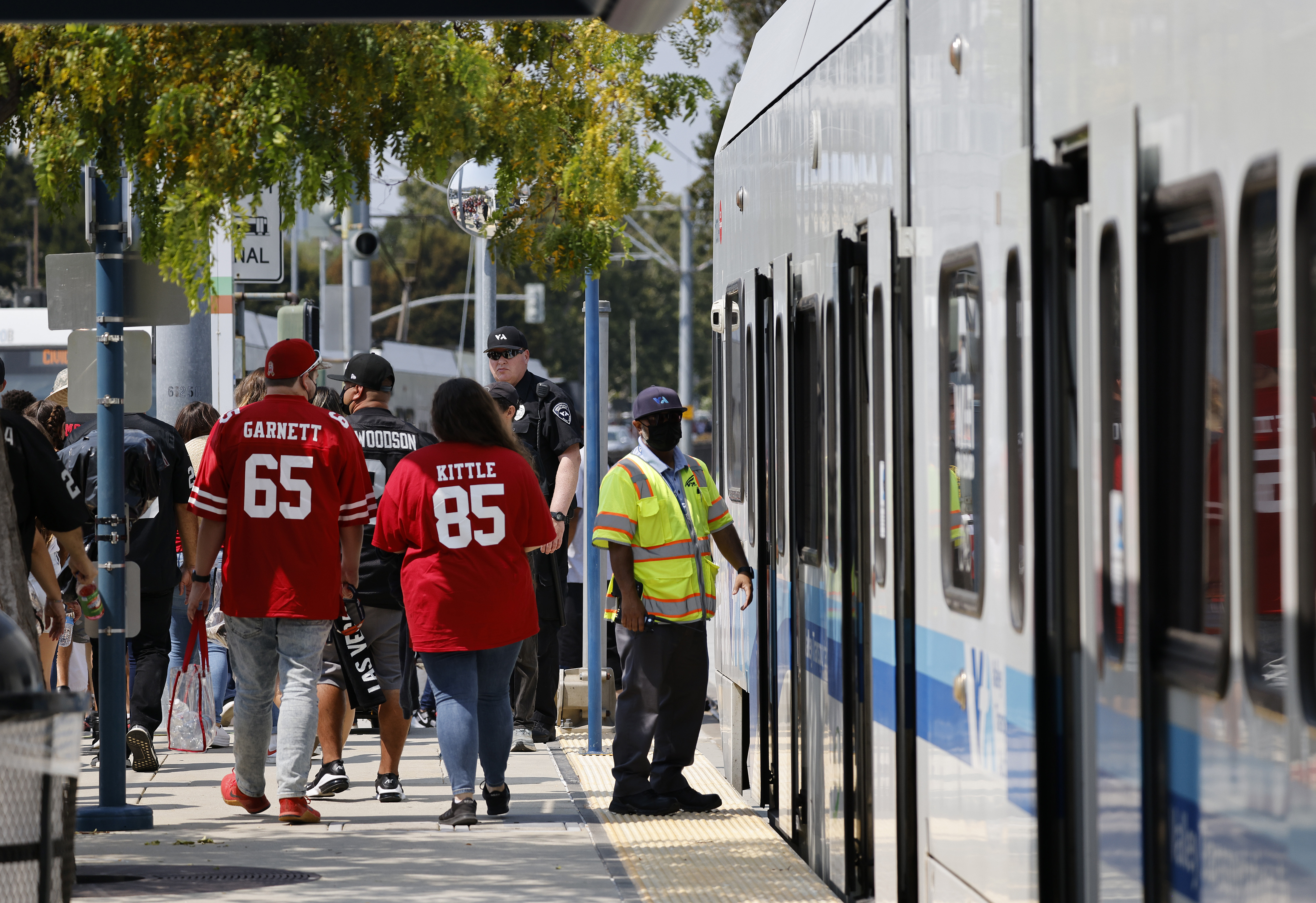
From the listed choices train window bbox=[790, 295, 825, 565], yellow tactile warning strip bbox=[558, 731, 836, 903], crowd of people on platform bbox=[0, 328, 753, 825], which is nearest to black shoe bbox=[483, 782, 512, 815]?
crowd of people on platform bbox=[0, 328, 753, 825]

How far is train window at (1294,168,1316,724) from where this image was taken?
251cm

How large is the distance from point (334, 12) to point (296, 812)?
4244 mm

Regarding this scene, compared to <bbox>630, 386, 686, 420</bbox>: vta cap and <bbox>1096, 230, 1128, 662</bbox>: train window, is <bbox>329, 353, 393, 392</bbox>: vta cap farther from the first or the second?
<bbox>1096, 230, 1128, 662</bbox>: train window

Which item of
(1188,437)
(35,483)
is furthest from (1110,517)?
(35,483)

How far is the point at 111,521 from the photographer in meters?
7.50

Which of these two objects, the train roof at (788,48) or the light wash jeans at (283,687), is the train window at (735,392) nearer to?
the train roof at (788,48)

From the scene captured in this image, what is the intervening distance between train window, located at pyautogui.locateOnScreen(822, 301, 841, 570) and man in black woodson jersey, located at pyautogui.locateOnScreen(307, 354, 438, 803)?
260cm

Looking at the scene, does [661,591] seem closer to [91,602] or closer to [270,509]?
[270,509]

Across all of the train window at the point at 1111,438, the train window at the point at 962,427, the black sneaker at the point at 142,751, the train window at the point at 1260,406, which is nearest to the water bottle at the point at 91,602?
the black sneaker at the point at 142,751

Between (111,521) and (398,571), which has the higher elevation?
(111,521)

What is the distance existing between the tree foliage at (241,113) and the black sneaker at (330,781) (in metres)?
2.76

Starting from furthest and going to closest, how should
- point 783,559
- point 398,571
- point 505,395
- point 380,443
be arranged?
point 505,395, point 380,443, point 398,571, point 783,559

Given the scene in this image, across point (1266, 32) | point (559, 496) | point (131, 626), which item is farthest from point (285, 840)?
point (1266, 32)

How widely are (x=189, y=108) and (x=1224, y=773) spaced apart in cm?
434
